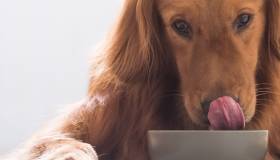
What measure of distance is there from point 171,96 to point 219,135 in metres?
0.27

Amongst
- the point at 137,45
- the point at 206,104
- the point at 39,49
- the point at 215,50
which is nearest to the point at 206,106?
the point at 206,104

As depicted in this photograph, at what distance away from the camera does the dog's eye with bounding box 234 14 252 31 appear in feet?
3.45

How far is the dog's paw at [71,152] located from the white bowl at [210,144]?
0.48 ft

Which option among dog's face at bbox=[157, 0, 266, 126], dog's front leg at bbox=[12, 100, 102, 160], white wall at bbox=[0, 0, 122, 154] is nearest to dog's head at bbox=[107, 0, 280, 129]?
dog's face at bbox=[157, 0, 266, 126]

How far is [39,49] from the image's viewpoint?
1.83 metres

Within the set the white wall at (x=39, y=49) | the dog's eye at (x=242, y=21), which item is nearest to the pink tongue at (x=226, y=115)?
the dog's eye at (x=242, y=21)

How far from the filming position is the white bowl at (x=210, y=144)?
0.92 meters

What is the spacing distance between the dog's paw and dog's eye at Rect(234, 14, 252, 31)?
1.12 feet

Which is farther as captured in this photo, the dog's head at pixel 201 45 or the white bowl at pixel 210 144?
the dog's head at pixel 201 45

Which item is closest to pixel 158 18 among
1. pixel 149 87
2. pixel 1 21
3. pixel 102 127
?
pixel 149 87

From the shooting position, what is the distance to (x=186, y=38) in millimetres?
1088

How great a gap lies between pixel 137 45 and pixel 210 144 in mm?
318

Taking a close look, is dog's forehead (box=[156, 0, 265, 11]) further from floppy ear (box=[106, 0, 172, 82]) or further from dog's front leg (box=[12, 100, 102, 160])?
dog's front leg (box=[12, 100, 102, 160])

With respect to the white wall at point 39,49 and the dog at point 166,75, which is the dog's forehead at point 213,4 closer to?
the dog at point 166,75
